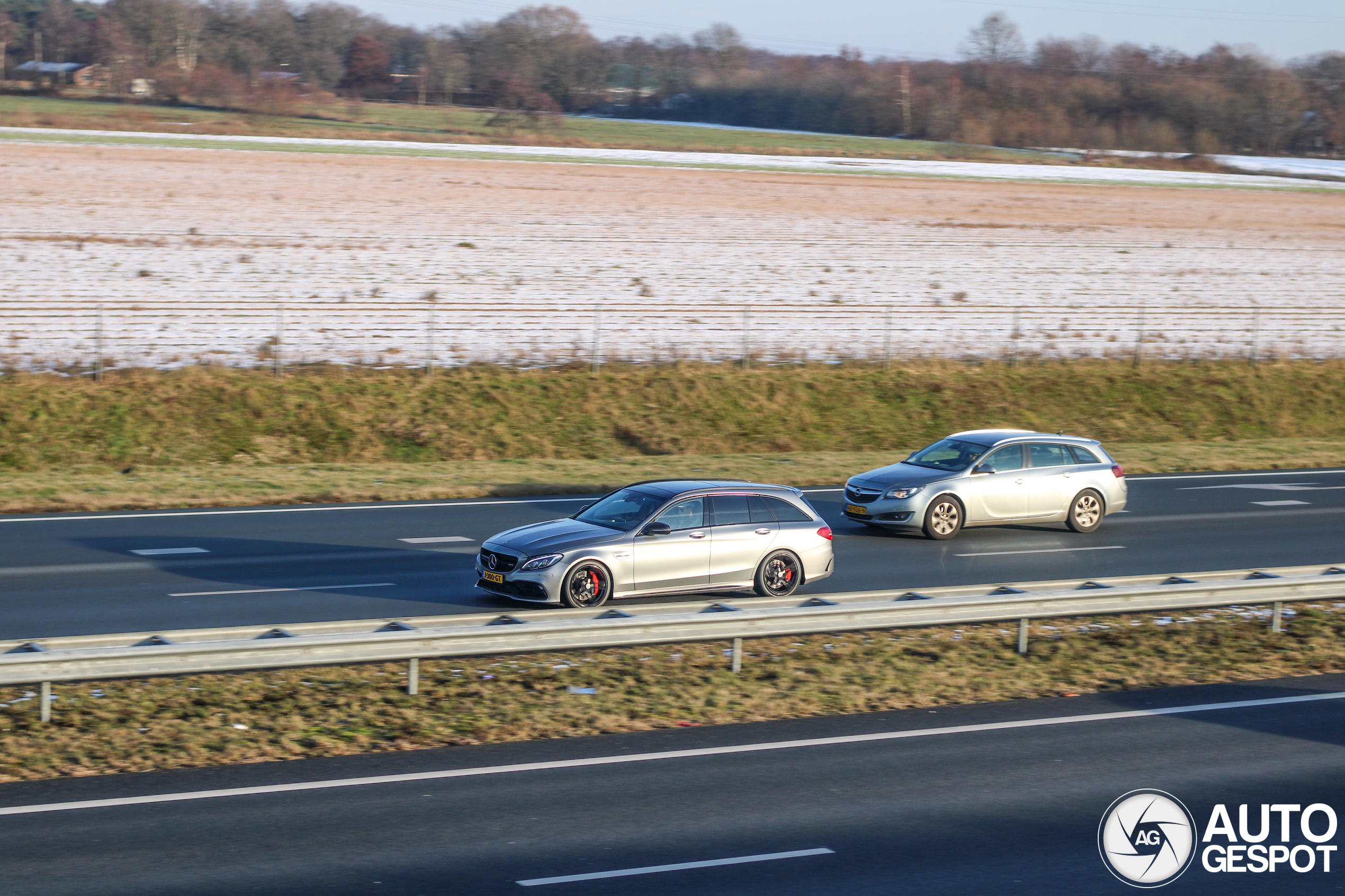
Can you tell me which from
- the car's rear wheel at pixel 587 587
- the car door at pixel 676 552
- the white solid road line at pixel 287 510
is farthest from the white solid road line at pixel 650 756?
the white solid road line at pixel 287 510

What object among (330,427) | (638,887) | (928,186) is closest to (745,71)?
(928,186)

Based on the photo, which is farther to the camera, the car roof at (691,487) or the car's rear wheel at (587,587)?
the car roof at (691,487)

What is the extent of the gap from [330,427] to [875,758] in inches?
726

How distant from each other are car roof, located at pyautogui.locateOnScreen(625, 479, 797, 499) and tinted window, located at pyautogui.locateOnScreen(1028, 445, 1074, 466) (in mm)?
6140

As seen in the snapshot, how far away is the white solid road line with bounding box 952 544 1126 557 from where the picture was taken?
685 inches

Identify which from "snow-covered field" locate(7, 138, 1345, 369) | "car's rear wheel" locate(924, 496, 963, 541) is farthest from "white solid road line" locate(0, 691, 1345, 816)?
"snow-covered field" locate(7, 138, 1345, 369)

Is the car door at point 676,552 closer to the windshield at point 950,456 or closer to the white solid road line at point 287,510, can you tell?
the windshield at point 950,456

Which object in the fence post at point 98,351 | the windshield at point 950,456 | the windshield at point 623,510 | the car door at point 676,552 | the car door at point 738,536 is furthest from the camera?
the fence post at point 98,351

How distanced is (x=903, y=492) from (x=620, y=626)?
29.1 feet

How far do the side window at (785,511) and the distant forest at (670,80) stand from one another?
5944 centimetres

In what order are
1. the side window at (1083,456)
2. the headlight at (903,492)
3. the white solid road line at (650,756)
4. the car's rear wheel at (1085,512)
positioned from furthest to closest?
the side window at (1083,456), the car's rear wheel at (1085,512), the headlight at (903,492), the white solid road line at (650,756)

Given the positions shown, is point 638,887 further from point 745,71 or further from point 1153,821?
point 745,71

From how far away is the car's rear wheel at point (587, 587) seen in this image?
13195 millimetres

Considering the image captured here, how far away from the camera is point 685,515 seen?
14039mm
